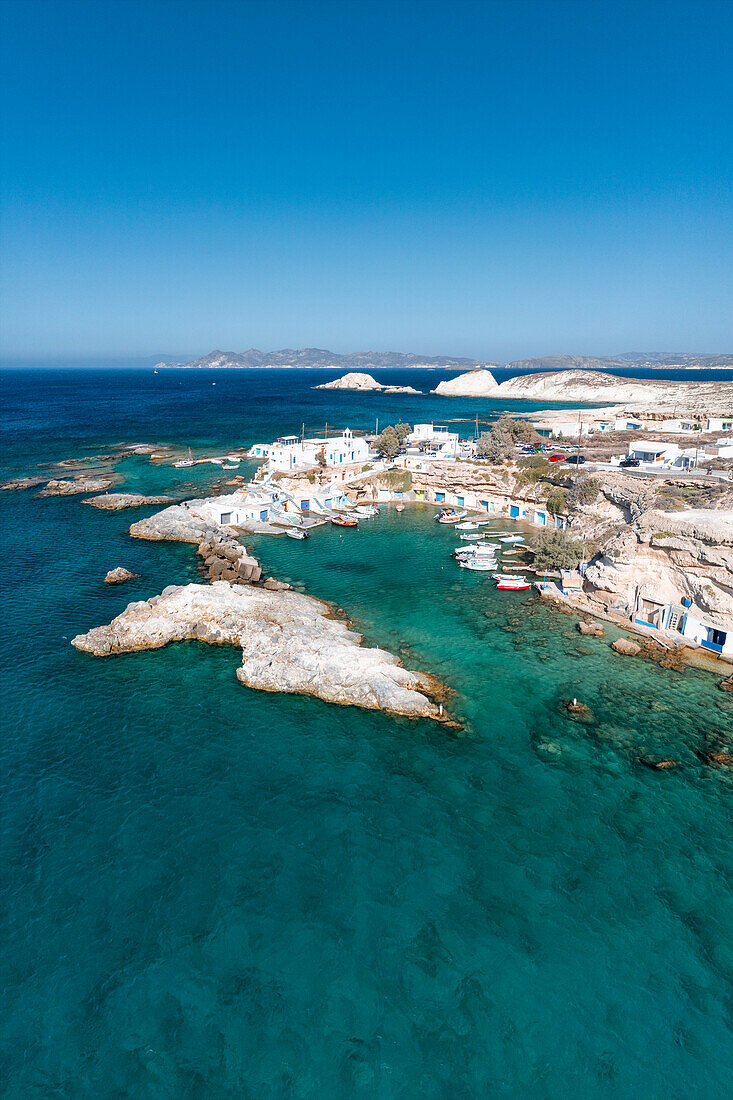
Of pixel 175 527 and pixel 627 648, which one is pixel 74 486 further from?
pixel 627 648

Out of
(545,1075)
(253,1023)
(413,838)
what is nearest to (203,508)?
(413,838)

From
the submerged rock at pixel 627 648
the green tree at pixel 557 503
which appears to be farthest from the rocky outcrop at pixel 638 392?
the submerged rock at pixel 627 648

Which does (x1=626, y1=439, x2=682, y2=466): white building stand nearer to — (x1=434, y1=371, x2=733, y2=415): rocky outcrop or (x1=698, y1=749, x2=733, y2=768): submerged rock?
Result: (x1=698, y1=749, x2=733, y2=768): submerged rock

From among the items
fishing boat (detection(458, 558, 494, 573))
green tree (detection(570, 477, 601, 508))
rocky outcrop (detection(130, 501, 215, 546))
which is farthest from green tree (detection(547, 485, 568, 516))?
rocky outcrop (detection(130, 501, 215, 546))

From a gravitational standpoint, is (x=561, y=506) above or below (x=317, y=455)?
below

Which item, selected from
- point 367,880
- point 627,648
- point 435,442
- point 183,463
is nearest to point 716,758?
point 627,648

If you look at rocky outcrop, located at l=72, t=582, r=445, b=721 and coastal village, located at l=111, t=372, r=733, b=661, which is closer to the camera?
rocky outcrop, located at l=72, t=582, r=445, b=721

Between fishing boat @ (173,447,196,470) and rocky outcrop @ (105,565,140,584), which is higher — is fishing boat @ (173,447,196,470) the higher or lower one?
the higher one
